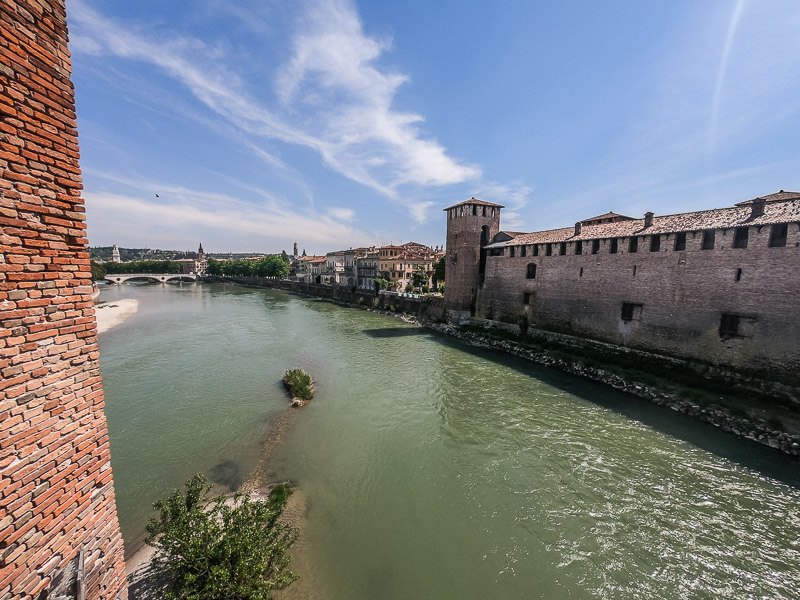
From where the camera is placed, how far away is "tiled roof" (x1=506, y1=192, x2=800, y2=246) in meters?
15.1

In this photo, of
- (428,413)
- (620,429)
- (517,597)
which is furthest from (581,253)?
(517,597)

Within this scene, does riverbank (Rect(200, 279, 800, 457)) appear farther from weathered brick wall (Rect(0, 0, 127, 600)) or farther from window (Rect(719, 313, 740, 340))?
weathered brick wall (Rect(0, 0, 127, 600))

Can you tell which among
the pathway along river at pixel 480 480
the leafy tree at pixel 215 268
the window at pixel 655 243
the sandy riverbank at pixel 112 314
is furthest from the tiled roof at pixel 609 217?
the leafy tree at pixel 215 268

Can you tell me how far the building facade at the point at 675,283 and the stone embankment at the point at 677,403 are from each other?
3653 millimetres

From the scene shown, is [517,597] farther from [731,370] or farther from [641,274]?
[641,274]

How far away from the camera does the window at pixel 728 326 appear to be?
52.2ft

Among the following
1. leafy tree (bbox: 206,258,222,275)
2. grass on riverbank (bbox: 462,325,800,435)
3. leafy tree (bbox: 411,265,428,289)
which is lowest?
grass on riverbank (bbox: 462,325,800,435)

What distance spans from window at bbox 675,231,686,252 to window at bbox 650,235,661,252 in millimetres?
854

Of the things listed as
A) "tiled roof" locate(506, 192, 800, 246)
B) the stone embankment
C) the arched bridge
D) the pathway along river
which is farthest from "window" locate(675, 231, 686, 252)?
the arched bridge

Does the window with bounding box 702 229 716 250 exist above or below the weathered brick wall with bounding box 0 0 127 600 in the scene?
above

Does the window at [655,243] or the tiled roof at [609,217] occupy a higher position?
the tiled roof at [609,217]

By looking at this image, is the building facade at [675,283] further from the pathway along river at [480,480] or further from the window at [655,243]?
the pathway along river at [480,480]

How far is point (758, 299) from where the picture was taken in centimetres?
1523

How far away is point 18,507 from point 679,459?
16.4 metres
